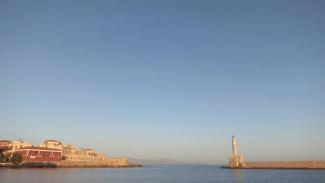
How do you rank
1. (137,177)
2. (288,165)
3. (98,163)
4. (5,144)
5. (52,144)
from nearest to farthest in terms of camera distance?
(137,177) → (288,165) → (5,144) → (52,144) → (98,163)

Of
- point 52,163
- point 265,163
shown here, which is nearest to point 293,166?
point 265,163

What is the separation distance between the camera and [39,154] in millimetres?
112062

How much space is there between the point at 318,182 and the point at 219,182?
51.8 feet

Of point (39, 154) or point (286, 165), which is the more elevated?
point (39, 154)

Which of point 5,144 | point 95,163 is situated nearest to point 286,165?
point 95,163

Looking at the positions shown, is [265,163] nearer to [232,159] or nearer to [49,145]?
[232,159]

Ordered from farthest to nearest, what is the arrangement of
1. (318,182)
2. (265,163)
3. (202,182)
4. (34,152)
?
1. (265,163)
2. (34,152)
3. (202,182)
4. (318,182)

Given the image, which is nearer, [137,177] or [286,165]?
[137,177]

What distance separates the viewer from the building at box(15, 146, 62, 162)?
10725 cm

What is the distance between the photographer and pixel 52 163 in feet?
372

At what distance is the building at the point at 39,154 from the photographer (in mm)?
107250

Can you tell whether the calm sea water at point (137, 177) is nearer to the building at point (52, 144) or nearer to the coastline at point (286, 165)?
the coastline at point (286, 165)

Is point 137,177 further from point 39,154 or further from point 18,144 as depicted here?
point 18,144

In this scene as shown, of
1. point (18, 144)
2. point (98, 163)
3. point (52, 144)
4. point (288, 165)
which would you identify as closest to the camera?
point (288, 165)
